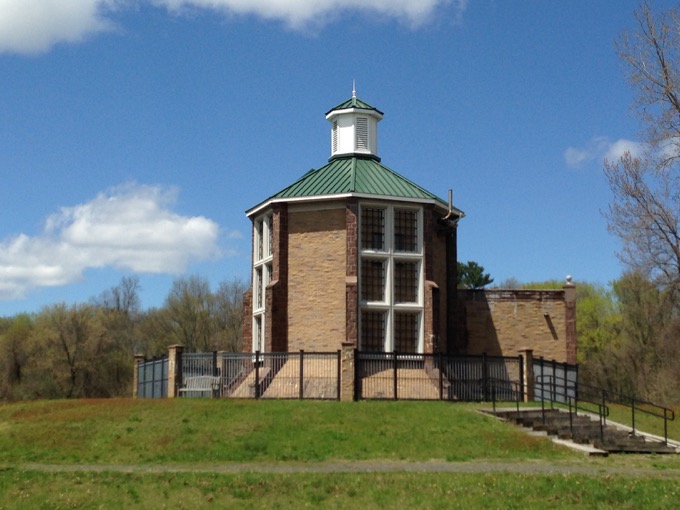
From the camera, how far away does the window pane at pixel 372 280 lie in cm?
3581

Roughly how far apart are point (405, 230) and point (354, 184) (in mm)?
2771

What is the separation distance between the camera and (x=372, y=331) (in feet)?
117

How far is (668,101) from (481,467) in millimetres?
20863

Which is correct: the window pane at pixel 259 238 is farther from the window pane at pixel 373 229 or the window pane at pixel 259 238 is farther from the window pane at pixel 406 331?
the window pane at pixel 406 331

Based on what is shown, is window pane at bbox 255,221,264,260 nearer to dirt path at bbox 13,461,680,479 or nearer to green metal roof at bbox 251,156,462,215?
green metal roof at bbox 251,156,462,215

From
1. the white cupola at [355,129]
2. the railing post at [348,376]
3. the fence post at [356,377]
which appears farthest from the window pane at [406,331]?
the white cupola at [355,129]

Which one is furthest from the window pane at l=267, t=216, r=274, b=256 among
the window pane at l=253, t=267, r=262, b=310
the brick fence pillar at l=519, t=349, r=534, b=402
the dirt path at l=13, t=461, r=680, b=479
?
the dirt path at l=13, t=461, r=680, b=479

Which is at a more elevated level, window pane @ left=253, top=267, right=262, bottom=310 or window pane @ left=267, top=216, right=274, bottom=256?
window pane @ left=267, top=216, right=274, bottom=256

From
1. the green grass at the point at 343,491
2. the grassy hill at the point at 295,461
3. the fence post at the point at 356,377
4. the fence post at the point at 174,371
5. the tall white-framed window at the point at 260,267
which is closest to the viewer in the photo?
the green grass at the point at 343,491

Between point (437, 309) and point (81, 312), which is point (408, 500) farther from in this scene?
point (81, 312)

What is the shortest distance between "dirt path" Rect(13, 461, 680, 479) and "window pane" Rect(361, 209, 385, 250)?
15.6 metres

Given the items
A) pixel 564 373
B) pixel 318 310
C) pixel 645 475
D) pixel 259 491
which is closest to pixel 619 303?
pixel 564 373

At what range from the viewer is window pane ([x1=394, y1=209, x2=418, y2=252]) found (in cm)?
3650

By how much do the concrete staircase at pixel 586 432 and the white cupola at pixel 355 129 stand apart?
16.2m
